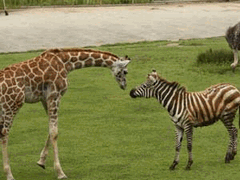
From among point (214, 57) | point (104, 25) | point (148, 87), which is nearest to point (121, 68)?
point (148, 87)

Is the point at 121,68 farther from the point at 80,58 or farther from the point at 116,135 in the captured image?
the point at 116,135

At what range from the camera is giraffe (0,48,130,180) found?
11703 millimetres

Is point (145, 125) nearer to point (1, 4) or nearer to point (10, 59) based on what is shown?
point (10, 59)

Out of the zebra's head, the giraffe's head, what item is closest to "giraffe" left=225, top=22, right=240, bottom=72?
the zebra's head

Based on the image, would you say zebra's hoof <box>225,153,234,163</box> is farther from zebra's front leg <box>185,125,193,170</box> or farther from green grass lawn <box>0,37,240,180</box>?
zebra's front leg <box>185,125,193,170</box>

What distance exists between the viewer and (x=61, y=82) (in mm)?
12109

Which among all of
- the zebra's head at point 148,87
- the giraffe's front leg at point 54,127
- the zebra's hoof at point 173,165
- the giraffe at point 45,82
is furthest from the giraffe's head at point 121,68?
the zebra's hoof at point 173,165

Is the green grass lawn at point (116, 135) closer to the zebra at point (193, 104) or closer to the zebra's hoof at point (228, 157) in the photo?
the zebra's hoof at point (228, 157)

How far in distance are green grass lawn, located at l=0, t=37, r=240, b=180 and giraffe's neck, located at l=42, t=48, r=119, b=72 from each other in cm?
173

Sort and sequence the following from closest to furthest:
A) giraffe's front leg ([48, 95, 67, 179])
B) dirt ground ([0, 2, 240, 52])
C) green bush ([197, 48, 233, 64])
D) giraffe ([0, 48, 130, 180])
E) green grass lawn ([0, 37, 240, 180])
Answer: giraffe ([0, 48, 130, 180]) → giraffe's front leg ([48, 95, 67, 179]) → green grass lawn ([0, 37, 240, 180]) → green bush ([197, 48, 233, 64]) → dirt ground ([0, 2, 240, 52])

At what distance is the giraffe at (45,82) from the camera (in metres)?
11.7

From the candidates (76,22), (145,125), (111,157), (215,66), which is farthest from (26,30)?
(111,157)

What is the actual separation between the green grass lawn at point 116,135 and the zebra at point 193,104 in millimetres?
642

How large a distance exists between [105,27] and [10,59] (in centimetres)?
582
